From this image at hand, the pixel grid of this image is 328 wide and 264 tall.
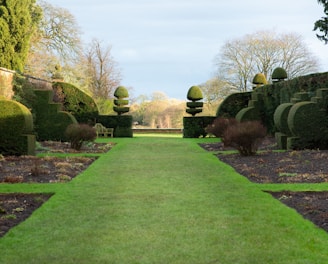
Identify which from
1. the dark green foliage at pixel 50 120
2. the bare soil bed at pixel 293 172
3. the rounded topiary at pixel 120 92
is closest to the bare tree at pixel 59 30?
the rounded topiary at pixel 120 92

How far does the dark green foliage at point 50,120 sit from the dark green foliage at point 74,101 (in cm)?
547

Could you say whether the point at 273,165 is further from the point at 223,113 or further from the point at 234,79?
the point at 234,79

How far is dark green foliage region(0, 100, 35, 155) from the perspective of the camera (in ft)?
49.3

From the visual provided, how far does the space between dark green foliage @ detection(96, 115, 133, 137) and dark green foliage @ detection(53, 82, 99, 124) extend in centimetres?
121

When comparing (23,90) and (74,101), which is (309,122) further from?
(74,101)

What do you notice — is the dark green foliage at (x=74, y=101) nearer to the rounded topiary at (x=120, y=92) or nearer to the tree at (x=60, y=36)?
the rounded topiary at (x=120, y=92)

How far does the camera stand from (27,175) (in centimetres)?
1079

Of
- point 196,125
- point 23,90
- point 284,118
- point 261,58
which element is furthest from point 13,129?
point 261,58

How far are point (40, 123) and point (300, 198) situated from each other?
16294mm

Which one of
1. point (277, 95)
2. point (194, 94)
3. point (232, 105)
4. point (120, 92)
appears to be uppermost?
point (120, 92)

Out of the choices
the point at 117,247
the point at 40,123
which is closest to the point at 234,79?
the point at 40,123

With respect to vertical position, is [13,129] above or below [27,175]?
above

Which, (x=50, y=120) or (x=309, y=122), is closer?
(x=309, y=122)

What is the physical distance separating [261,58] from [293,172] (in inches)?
1332
